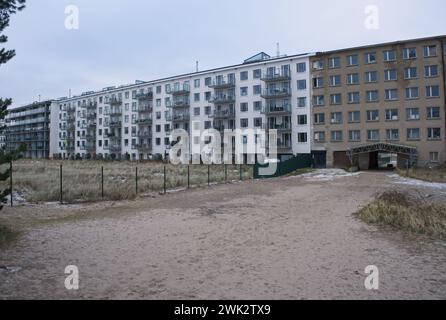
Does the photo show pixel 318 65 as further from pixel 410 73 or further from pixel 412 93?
pixel 412 93

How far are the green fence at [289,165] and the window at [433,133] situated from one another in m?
15.9

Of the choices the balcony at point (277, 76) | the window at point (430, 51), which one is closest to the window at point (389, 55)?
the window at point (430, 51)

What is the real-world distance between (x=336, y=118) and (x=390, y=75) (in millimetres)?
9252

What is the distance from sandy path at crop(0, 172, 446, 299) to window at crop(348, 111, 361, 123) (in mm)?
41463

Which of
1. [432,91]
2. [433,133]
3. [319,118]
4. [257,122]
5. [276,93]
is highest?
[276,93]

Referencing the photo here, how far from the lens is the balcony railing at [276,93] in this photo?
2104 inches

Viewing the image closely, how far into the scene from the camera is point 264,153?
180 feet

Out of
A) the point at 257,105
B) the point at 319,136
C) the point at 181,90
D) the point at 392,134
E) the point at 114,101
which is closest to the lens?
the point at 392,134

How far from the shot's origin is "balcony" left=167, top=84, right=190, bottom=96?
64.4 m

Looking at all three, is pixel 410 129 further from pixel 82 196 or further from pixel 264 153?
pixel 82 196

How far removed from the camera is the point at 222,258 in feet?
21.4

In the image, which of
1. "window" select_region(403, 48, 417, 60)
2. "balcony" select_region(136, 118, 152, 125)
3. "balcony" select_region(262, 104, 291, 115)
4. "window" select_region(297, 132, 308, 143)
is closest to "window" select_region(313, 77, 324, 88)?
"balcony" select_region(262, 104, 291, 115)

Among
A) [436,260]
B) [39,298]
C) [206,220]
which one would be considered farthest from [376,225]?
[39,298]

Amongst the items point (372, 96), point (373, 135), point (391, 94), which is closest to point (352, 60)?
point (372, 96)
